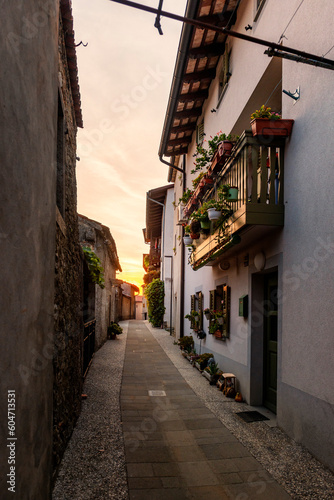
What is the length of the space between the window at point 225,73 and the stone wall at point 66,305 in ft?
13.3

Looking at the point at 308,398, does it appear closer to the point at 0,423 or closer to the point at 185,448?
the point at 185,448

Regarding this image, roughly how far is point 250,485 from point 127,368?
6.21 m

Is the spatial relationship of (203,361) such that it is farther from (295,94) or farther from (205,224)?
(295,94)

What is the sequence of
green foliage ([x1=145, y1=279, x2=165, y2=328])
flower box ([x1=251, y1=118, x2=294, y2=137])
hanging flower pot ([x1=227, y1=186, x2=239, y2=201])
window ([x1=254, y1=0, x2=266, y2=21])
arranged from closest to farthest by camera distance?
1. flower box ([x1=251, y1=118, x2=294, y2=137])
2. hanging flower pot ([x1=227, y1=186, x2=239, y2=201])
3. window ([x1=254, y1=0, x2=266, y2=21])
4. green foliage ([x1=145, y1=279, x2=165, y2=328])

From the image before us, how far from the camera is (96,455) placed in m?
4.20

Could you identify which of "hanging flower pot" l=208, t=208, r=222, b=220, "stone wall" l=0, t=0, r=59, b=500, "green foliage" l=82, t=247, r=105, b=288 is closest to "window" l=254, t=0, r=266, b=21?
"hanging flower pot" l=208, t=208, r=222, b=220

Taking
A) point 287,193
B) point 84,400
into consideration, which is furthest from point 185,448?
point 287,193

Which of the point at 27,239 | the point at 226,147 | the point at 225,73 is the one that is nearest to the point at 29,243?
the point at 27,239

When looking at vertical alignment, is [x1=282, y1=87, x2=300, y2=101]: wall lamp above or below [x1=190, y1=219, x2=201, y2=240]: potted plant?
above

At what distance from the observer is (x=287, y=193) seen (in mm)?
5273

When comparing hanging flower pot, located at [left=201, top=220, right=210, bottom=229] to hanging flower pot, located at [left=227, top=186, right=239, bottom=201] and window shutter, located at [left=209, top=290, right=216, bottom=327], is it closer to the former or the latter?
hanging flower pot, located at [left=227, top=186, right=239, bottom=201]

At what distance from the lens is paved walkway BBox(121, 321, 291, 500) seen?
349 centimetres

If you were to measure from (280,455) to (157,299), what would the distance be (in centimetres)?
1896

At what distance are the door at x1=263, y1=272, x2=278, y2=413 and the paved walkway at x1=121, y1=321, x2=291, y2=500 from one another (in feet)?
3.45
